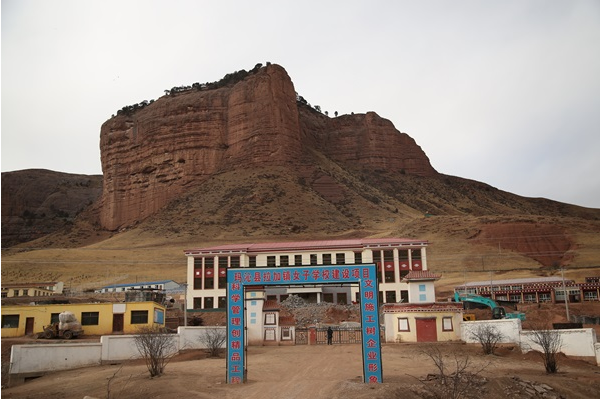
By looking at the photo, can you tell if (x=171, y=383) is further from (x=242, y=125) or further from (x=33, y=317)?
(x=242, y=125)

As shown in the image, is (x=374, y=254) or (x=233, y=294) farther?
(x=374, y=254)

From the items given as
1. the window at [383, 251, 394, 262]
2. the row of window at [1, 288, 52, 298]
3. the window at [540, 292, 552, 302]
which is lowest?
the window at [540, 292, 552, 302]

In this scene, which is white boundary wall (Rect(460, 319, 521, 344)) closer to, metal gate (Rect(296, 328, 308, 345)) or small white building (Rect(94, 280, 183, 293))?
metal gate (Rect(296, 328, 308, 345))

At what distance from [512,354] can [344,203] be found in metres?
78.4

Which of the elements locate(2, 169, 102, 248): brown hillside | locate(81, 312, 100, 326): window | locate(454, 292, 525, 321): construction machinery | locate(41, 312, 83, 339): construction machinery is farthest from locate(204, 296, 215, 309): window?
locate(2, 169, 102, 248): brown hillside

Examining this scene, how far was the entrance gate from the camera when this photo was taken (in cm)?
1914

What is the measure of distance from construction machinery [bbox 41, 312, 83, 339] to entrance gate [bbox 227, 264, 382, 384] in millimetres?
19061

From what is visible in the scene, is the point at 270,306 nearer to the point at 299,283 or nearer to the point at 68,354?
the point at 68,354

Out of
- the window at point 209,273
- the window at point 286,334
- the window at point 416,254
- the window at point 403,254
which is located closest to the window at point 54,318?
the window at point 286,334

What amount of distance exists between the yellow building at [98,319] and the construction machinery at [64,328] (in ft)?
5.98

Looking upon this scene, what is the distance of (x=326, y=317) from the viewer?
45656 millimetres

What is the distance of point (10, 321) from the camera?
3819cm

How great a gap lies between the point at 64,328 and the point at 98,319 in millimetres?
3173

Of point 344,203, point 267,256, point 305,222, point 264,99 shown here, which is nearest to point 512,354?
point 267,256
